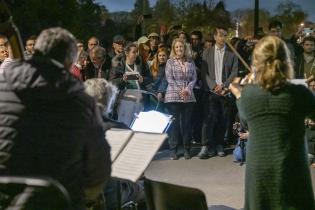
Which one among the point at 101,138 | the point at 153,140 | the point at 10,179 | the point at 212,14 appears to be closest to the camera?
the point at 10,179

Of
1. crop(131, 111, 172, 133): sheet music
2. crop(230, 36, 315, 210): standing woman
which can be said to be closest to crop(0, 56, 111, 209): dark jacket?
crop(230, 36, 315, 210): standing woman

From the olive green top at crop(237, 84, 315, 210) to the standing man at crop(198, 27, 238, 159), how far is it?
16.4 ft

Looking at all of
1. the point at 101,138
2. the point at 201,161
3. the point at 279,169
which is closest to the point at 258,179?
the point at 279,169

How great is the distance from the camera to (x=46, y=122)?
3.13 metres

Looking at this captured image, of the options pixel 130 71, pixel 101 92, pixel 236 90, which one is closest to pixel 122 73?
pixel 130 71

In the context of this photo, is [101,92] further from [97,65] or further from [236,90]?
[97,65]

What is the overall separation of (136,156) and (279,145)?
93cm

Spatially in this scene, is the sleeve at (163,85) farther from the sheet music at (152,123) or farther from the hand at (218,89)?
the sheet music at (152,123)

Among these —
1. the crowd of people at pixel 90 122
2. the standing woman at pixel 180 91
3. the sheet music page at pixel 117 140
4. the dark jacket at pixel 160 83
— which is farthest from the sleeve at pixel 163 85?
the sheet music page at pixel 117 140

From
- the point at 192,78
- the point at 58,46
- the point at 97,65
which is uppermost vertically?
the point at 58,46

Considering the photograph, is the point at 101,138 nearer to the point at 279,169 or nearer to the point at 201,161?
the point at 279,169

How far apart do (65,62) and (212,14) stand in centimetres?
1211

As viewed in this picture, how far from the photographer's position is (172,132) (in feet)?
30.1

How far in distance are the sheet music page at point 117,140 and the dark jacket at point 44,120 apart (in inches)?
29.9
